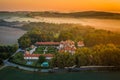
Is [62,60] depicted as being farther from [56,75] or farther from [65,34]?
[65,34]

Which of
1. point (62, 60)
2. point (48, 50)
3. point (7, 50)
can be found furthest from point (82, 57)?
point (7, 50)

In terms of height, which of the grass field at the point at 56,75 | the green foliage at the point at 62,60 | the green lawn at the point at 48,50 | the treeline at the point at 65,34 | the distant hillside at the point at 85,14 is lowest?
the grass field at the point at 56,75

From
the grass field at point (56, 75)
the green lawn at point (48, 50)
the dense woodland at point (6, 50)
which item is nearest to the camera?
the grass field at point (56, 75)

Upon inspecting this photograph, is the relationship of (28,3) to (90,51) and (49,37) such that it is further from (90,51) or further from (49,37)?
(90,51)

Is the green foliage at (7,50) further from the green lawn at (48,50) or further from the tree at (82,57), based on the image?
the tree at (82,57)

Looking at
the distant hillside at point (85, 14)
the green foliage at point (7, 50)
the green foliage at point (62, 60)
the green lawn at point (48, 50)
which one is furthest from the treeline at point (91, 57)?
the green foliage at point (7, 50)

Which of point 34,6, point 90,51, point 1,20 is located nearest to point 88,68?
point 90,51
